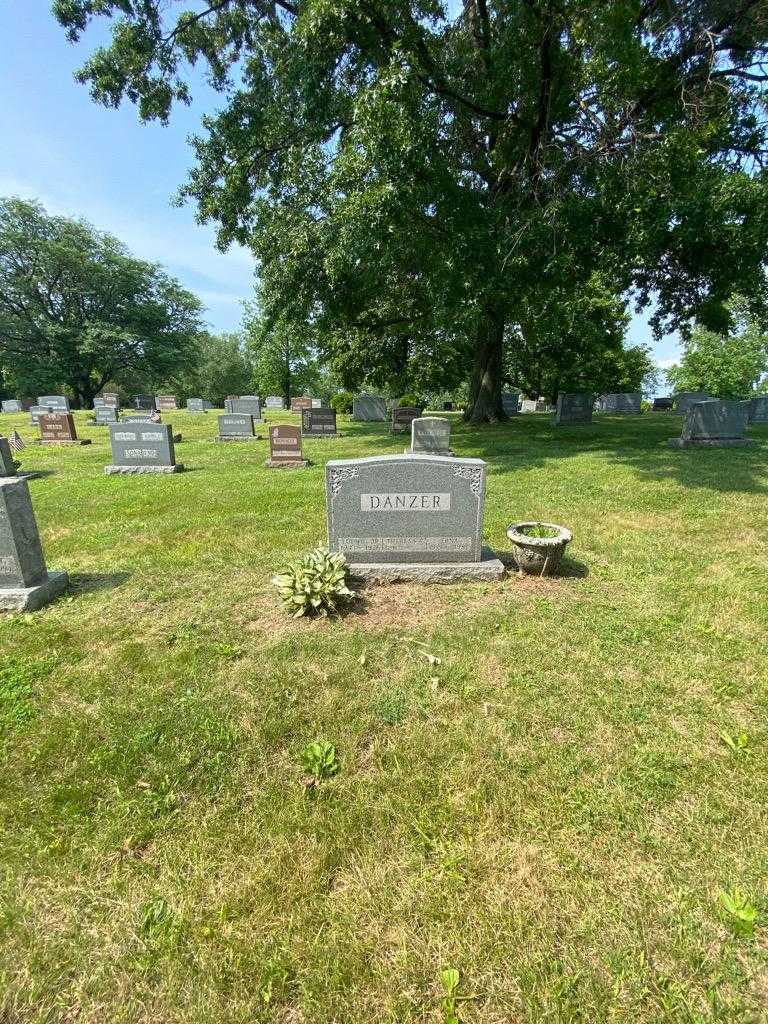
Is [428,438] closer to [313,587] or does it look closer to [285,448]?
[285,448]

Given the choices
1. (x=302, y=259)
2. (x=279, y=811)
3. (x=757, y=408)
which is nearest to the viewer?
(x=279, y=811)

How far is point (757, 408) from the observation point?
18734 millimetres

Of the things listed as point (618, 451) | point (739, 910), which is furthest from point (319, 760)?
point (618, 451)

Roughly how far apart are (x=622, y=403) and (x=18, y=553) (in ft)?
107

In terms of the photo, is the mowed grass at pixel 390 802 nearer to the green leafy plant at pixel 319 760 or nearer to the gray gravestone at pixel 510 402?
the green leafy plant at pixel 319 760

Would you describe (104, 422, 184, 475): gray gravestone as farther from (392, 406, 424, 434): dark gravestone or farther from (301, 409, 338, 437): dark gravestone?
(392, 406, 424, 434): dark gravestone

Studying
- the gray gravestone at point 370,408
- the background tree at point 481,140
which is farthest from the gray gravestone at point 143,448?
the gray gravestone at point 370,408

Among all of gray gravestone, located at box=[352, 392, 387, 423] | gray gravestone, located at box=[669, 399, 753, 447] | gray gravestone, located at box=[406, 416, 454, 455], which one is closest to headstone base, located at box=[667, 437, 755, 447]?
gray gravestone, located at box=[669, 399, 753, 447]

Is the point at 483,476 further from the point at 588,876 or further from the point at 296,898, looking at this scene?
the point at 296,898

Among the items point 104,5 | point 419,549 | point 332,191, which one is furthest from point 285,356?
point 419,549

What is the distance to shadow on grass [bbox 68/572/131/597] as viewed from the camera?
15.7 ft

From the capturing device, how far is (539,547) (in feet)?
15.5

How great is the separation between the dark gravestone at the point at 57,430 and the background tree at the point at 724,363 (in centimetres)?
4912

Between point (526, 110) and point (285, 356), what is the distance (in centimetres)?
3872
